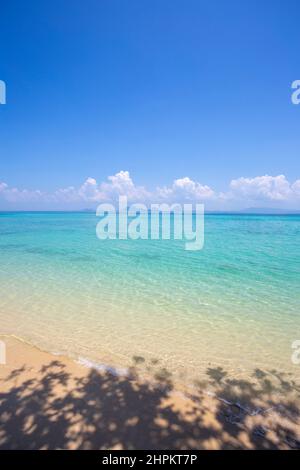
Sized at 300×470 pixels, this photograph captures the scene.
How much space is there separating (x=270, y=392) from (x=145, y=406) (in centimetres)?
296

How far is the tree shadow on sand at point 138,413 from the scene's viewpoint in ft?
14.1

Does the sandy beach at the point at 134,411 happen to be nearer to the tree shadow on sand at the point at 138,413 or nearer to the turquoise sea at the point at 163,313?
the tree shadow on sand at the point at 138,413

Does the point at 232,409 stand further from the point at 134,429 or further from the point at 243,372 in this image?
the point at 134,429

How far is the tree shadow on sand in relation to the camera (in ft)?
14.1

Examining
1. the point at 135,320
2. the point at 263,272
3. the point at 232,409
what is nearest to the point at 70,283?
the point at 135,320

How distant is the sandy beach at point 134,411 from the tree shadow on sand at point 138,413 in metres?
0.02

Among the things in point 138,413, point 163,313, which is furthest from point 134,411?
point 163,313

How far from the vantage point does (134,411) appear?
4.96 metres

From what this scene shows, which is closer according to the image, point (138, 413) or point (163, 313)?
point (138, 413)

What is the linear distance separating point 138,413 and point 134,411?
0.10 metres

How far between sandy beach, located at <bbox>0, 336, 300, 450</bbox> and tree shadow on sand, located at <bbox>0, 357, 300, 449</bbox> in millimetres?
17

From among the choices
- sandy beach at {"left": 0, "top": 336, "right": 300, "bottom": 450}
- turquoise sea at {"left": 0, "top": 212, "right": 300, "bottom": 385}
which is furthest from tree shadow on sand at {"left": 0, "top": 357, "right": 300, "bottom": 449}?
turquoise sea at {"left": 0, "top": 212, "right": 300, "bottom": 385}

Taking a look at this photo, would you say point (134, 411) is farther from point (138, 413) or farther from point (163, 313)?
point (163, 313)

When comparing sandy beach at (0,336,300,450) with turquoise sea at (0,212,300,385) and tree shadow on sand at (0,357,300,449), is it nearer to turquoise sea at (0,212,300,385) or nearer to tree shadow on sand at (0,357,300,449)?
tree shadow on sand at (0,357,300,449)
